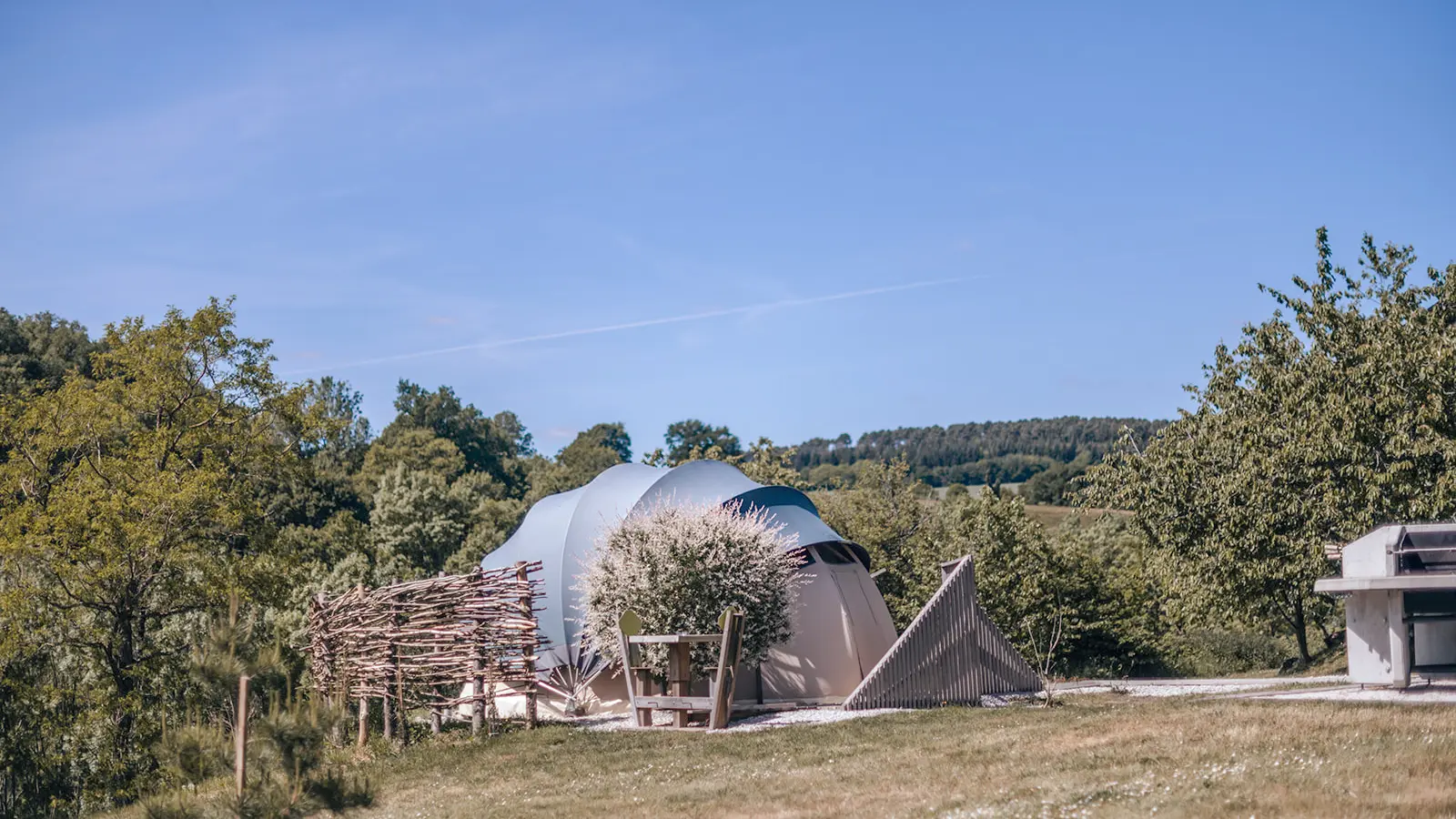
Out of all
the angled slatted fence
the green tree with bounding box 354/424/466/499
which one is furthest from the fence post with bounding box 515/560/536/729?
the green tree with bounding box 354/424/466/499

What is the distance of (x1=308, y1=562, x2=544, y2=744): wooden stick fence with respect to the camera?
1825 centimetres

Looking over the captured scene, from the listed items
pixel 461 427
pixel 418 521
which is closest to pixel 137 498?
pixel 418 521

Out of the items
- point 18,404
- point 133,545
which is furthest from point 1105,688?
point 18,404

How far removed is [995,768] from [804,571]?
9076 millimetres

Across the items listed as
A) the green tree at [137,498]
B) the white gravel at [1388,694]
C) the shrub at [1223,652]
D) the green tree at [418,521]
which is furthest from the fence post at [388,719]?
the green tree at [418,521]

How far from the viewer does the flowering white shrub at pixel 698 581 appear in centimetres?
1853

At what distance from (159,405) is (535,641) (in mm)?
Result: 11136

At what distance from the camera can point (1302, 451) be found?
76.4 feet

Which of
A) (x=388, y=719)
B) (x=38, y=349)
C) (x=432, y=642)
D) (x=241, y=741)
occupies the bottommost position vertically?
(x=388, y=719)

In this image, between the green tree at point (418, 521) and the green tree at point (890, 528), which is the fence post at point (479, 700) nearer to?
the green tree at point (890, 528)

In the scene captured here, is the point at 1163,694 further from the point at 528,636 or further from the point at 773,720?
the point at 528,636

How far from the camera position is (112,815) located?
673 inches

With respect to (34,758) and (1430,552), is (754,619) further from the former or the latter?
(34,758)

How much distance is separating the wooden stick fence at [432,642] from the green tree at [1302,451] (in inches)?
548
